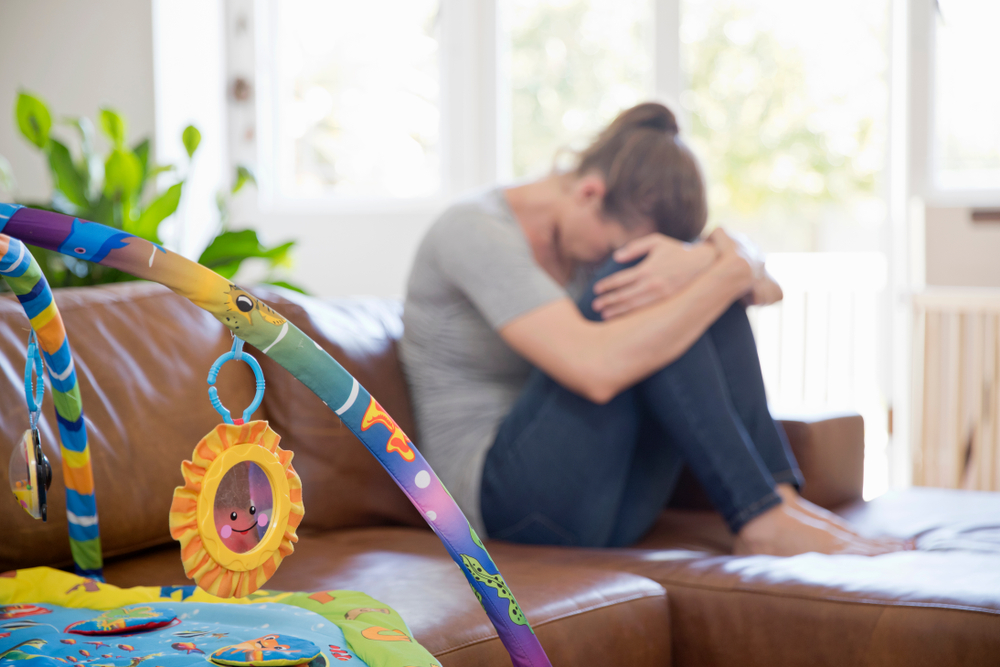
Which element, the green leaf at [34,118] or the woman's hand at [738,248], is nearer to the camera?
the woman's hand at [738,248]

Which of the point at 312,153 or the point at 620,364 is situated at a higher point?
the point at 312,153

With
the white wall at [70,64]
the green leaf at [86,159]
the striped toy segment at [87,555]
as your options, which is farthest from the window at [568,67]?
the striped toy segment at [87,555]

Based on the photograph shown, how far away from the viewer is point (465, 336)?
1308 millimetres

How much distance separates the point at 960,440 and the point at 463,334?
4.40ft

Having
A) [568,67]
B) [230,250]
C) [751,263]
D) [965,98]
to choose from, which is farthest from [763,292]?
[568,67]

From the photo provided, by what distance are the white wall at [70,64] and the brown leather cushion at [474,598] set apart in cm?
225

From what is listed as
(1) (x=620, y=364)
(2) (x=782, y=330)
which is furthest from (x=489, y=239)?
(2) (x=782, y=330)

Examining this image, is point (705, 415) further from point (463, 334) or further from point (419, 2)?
point (419, 2)

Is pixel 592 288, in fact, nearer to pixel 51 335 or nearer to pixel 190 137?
pixel 51 335

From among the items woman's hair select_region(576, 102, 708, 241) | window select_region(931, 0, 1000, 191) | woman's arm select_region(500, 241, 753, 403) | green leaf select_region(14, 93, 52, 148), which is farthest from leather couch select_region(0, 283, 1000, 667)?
window select_region(931, 0, 1000, 191)

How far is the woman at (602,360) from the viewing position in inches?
44.7

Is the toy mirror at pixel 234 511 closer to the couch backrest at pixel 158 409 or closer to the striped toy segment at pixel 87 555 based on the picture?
the striped toy segment at pixel 87 555

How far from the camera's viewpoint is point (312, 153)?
329cm

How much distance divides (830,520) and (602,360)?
15.9 inches
